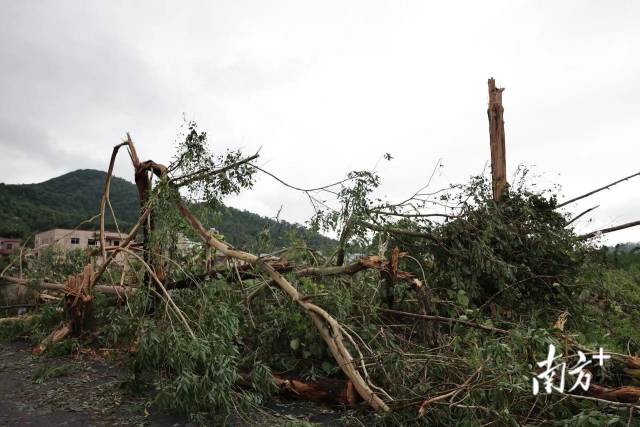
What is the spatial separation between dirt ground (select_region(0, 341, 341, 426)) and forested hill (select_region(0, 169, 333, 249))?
1556 mm

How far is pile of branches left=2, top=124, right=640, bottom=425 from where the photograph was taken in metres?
2.73

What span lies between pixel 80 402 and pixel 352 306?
6.68 feet

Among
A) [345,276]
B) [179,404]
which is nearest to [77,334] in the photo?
[179,404]

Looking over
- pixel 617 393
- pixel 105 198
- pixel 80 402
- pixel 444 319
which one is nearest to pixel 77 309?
pixel 105 198

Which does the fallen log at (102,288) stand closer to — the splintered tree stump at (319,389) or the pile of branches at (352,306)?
the pile of branches at (352,306)

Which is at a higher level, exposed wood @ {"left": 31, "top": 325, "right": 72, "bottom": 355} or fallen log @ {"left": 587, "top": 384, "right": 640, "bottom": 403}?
fallen log @ {"left": 587, "top": 384, "right": 640, "bottom": 403}

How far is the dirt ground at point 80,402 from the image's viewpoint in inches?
113

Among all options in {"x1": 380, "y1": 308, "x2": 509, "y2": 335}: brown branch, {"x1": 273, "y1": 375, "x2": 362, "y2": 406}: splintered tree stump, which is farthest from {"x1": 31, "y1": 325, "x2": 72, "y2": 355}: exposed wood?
{"x1": 380, "y1": 308, "x2": 509, "y2": 335}: brown branch

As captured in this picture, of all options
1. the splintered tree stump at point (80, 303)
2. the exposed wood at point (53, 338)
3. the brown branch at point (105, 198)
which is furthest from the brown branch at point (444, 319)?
the exposed wood at point (53, 338)

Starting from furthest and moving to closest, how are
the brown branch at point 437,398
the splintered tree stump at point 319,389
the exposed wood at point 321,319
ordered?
the splintered tree stump at point 319,389, the exposed wood at point 321,319, the brown branch at point 437,398

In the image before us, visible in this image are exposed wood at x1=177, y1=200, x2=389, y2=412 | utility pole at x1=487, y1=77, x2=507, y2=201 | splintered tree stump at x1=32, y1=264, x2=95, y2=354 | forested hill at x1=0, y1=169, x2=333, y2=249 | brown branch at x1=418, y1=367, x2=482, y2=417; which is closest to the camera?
brown branch at x1=418, y1=367, x2=482, y2=417

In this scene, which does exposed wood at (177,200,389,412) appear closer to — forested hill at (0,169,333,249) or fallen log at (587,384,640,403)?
forested hill at (0,169,333,249)

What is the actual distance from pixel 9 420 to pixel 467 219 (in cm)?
405

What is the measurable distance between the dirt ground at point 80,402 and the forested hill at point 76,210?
1556 millimetres
